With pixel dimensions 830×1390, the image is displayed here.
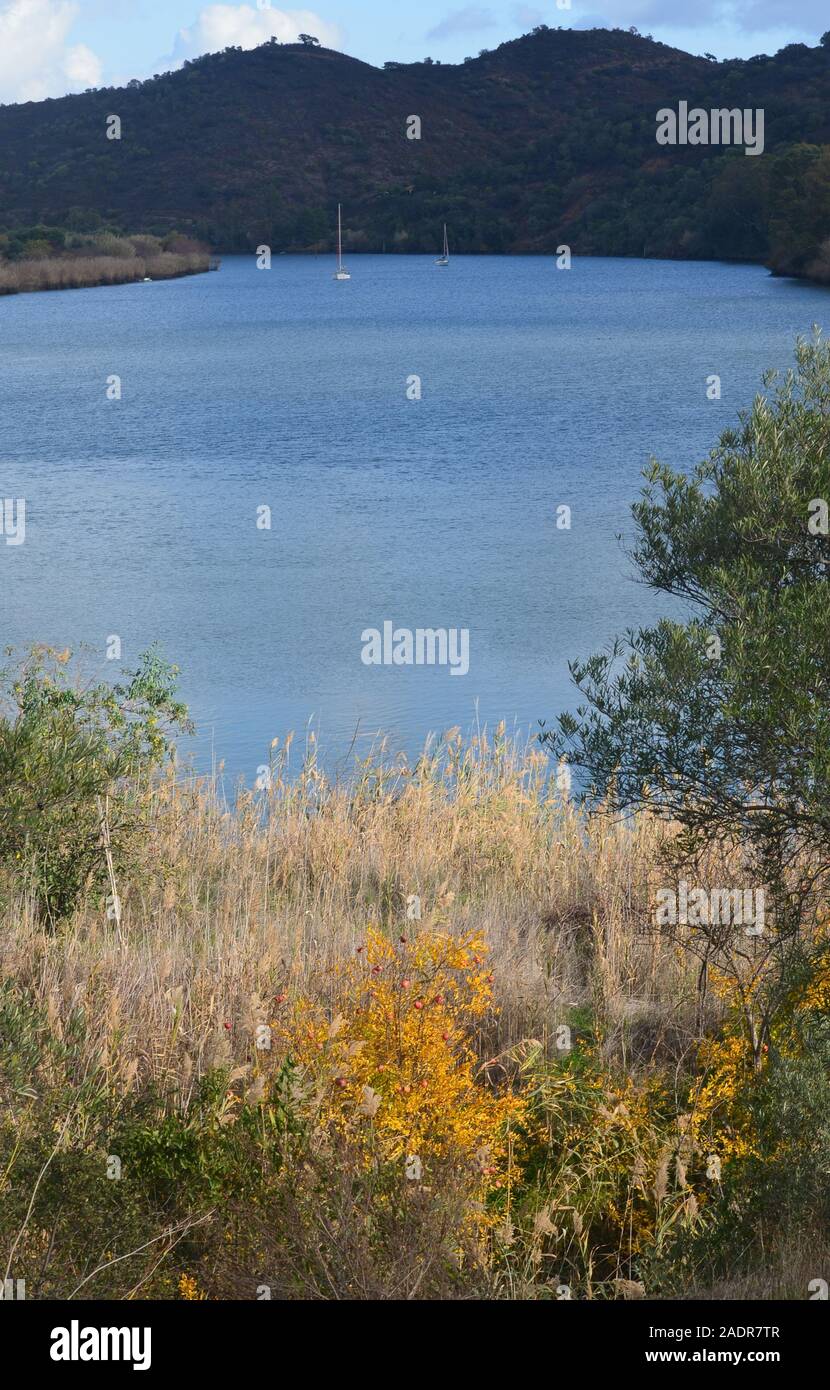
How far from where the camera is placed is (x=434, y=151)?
110938 millimetres

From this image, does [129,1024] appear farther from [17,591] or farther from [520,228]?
[520,228]

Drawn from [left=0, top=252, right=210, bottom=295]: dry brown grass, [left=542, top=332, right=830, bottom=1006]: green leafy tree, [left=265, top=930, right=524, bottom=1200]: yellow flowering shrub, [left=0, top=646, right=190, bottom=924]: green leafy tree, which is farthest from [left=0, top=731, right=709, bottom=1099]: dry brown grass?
[left=0, top=252, right=210, bottom=295]: dry brown grass

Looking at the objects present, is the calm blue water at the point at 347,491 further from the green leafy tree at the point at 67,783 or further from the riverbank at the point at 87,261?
the riverbank at the point at 87,261

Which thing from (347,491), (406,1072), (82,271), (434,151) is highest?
(434,151)

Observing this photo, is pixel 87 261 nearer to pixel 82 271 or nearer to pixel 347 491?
pixel 82 271

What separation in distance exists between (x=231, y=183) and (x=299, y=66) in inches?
932

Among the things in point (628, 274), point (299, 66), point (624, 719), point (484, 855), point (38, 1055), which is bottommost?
point (484, 855)

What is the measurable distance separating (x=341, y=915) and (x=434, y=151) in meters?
114

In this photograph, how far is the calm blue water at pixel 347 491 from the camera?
13219 mm

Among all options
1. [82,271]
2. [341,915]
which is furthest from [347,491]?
[82,271]

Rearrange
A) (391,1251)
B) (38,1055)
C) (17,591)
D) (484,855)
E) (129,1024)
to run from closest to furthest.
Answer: (391,1251) < (38,1055) < (129,1024) < (484,855) < (17,591)
